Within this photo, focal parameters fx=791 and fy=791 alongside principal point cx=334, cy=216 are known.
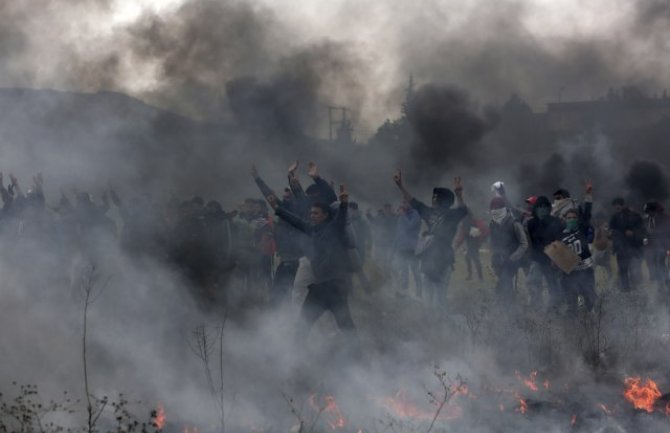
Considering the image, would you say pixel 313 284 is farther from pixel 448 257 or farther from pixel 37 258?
pixel 37 258

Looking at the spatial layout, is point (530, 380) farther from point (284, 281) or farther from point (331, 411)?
point (284, 281)

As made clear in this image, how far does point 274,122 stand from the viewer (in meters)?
23.0

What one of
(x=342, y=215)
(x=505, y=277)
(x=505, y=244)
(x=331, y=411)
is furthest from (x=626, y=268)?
(x=331, y=411)

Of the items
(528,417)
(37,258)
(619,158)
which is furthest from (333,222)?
(619,158)

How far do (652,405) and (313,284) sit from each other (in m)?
2.80

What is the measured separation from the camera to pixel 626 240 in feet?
36.1

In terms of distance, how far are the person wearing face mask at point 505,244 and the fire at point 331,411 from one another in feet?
11.9

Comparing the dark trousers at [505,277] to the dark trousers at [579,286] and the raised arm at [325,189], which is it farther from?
the raised arm at [325,189]

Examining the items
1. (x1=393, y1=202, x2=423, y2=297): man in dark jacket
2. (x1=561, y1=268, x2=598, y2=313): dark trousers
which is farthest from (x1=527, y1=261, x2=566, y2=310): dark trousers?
(x1=393, y1=202, x2=423, y2=297): man in dark jacket

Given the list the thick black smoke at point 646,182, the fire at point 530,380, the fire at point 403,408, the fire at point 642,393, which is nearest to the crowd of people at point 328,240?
the fire at point 403,408

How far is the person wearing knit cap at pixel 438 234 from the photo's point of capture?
26.8 feet

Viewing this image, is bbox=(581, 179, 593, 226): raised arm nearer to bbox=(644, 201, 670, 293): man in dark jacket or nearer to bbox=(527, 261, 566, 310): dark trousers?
bbox=(527, 261, 566, 310): dark trousers

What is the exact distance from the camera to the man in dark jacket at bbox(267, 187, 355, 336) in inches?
259

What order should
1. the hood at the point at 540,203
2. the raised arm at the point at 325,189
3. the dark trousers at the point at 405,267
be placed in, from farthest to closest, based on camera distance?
the dark trousers at the point at 405,267, the hood at the point at 540,203, the raised arm at the point at 325,189
